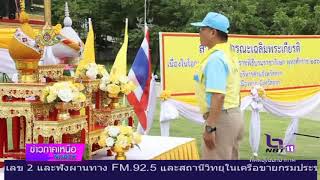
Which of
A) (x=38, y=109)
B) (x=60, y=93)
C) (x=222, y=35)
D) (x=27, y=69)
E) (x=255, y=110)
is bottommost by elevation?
(x=255, y=110)

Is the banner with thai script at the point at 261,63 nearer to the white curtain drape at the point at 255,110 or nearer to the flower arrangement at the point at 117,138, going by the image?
the white curtain drape at the point at 255,110

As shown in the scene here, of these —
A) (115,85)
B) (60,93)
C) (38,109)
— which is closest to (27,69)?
(38,109)

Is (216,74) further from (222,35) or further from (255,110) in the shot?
(255,110)

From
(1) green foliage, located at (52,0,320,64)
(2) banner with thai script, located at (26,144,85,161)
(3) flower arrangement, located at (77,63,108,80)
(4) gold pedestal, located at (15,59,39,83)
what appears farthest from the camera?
(1) green foliage, located at (52,0,320,64)

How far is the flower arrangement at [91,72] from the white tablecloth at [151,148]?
2.10 ft

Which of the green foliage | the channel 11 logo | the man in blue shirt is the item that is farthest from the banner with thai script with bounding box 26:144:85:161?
the green foliage

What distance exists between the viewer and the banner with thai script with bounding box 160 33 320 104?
602 cm

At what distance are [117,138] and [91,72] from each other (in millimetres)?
796

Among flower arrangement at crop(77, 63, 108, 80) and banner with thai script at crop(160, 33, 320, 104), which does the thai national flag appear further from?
flower arrangement at crop(77, 63, 108, 80)

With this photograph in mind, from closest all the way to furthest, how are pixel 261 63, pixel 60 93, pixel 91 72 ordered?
pixel 60 93 < pixel 91 72 < pixel 261 63

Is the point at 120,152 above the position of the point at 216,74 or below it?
below

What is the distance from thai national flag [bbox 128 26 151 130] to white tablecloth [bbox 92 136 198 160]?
0.53 metres

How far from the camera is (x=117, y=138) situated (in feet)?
13.8

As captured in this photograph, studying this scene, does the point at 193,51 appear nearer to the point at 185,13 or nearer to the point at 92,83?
the point at 92,83
